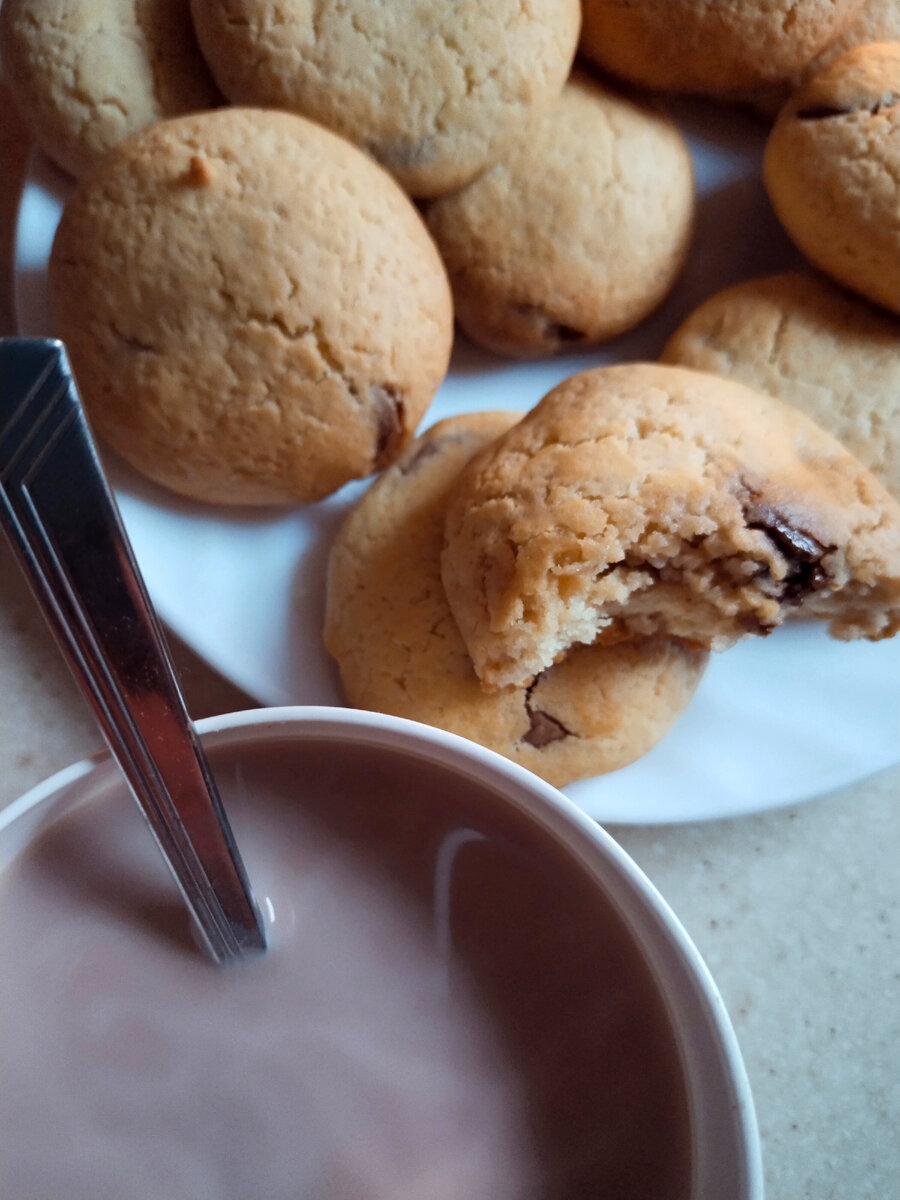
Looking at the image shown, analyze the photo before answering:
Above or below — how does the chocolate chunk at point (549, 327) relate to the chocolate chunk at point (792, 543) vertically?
above

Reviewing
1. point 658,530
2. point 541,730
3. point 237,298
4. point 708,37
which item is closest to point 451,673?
point 541,730

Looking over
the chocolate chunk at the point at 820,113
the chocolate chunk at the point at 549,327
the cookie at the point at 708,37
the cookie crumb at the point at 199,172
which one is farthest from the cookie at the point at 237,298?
the chocolate chunk at the point at 820,113

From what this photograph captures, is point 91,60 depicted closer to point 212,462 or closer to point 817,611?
point 212,462

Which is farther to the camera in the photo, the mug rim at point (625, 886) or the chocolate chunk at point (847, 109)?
the chocolate chunk at point (847, 109)

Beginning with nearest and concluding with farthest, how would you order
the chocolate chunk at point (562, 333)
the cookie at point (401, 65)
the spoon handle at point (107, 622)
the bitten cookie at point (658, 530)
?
the spoon handle at point (107, 622)
the bitten cookie at point (658, 530)
the cookie at point (401, 65)
the chocolate chunk at point (562, 333)

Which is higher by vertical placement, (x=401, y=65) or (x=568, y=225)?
(x=401, y=65)

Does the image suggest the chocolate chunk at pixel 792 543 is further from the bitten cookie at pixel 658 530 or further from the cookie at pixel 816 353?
the cookie at pixel 816 353

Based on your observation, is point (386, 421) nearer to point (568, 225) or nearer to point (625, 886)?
point (568, 225)
